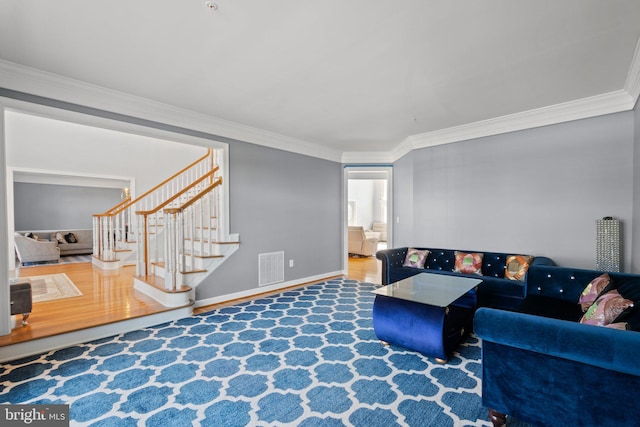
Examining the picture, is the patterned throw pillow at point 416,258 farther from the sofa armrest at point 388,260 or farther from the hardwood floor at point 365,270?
the hardwood floor at point 365,270

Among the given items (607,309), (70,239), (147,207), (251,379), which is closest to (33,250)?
(70,239)

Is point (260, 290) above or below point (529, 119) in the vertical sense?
below

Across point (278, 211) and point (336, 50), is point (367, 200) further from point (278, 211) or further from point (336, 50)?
point (336, 50)

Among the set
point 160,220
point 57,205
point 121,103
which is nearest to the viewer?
point 121,103

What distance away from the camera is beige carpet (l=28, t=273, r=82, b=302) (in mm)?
4117

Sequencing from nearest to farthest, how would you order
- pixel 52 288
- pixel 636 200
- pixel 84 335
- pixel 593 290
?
1. pixel 593 290
2. pixel 84 335
3. pixel 636 200
4. pixel 52 288

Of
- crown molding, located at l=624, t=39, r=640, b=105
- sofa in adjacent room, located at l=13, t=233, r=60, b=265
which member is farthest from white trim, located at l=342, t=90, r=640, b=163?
sofa in adjacent room, located at l=13, t=233, r=60, b=265

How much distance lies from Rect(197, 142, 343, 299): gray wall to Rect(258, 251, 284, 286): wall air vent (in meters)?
0.09

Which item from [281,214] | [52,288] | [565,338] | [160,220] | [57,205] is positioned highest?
[57,205]

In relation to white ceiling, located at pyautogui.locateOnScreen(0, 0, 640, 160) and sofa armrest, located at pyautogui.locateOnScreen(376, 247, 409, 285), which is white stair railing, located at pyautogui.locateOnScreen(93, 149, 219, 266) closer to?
white ceiling, located at pyautogui.locateOnScreen(0, 0, 640, 160)

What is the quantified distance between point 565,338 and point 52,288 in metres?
6.30

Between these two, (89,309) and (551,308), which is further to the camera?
(89,309)

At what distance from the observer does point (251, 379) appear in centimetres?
228

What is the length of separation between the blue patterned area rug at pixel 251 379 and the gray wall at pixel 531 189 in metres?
1.88
